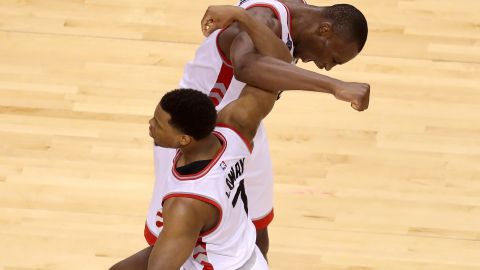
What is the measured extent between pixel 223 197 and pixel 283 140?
2.08m

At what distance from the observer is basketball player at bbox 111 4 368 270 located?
110 inches

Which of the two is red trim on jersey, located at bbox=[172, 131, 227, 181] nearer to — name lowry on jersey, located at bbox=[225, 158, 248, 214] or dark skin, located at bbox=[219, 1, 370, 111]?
name lowry on jersey, located at bbox=[225, 158, 248, 214]

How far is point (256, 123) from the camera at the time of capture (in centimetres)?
316

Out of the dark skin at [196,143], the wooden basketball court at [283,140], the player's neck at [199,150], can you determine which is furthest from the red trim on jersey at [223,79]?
the wooden basketball court at [283,140]

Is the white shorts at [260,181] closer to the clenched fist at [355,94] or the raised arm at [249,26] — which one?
the raised arm at [249,26]

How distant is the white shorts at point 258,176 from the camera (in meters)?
3.47

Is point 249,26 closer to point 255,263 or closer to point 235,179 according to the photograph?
point 235,179

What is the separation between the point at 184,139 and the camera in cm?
289

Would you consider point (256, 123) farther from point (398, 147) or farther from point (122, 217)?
point (398, 147)

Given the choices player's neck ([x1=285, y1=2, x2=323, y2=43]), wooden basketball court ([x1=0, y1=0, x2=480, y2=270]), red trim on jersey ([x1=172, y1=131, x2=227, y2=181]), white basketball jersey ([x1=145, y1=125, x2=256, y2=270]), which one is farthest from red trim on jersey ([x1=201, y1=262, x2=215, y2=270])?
wooden basketball court ([x1=0, y1=0, x2=480, y2=270])

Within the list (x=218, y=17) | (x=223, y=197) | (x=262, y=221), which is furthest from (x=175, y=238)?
(x=262, y=221)

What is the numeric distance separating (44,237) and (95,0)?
5.95 ft

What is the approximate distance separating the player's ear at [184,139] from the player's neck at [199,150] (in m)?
0.02

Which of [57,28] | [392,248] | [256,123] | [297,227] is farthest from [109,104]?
[256,123]
